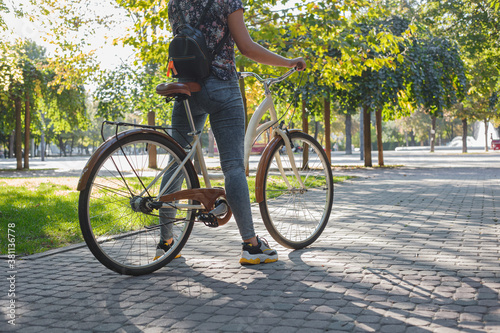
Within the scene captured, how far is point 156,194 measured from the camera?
3812 mm

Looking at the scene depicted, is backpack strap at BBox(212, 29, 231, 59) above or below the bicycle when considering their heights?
above

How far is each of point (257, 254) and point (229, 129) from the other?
96cm

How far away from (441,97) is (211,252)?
54.2ft

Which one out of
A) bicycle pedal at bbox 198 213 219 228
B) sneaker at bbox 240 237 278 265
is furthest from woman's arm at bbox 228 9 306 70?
sneaker at bbox 240 237 278 265

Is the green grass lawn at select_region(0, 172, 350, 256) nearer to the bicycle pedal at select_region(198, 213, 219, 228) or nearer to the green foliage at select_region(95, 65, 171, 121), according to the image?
the bicycle pedal at select_region(198, 213, 219, 228)

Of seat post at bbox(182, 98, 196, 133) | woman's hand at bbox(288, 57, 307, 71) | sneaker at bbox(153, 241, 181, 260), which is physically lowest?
sneaker at bbox(153, 241, 181, 260)

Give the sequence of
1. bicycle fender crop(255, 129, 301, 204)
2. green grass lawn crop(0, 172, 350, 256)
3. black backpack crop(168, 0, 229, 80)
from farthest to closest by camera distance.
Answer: green grass lawn crop(0, 172, 350, 256), bicycle fender crop(255, 129, 301, 204), black backpack crop(168, 0, 229, 80)

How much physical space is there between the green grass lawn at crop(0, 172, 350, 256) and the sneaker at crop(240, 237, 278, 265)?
→ 6.28 feet

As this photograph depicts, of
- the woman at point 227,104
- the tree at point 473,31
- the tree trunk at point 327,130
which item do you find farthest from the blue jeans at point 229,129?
the tree at point 473,31

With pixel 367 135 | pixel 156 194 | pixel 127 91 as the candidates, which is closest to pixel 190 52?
pixel 156 194

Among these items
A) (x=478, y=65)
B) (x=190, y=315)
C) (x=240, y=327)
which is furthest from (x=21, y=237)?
(x=478, y=65)

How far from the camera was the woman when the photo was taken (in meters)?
3.93

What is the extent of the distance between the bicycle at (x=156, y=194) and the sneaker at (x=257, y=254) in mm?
252

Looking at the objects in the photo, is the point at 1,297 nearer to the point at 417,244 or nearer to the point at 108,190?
the point at 108,190
